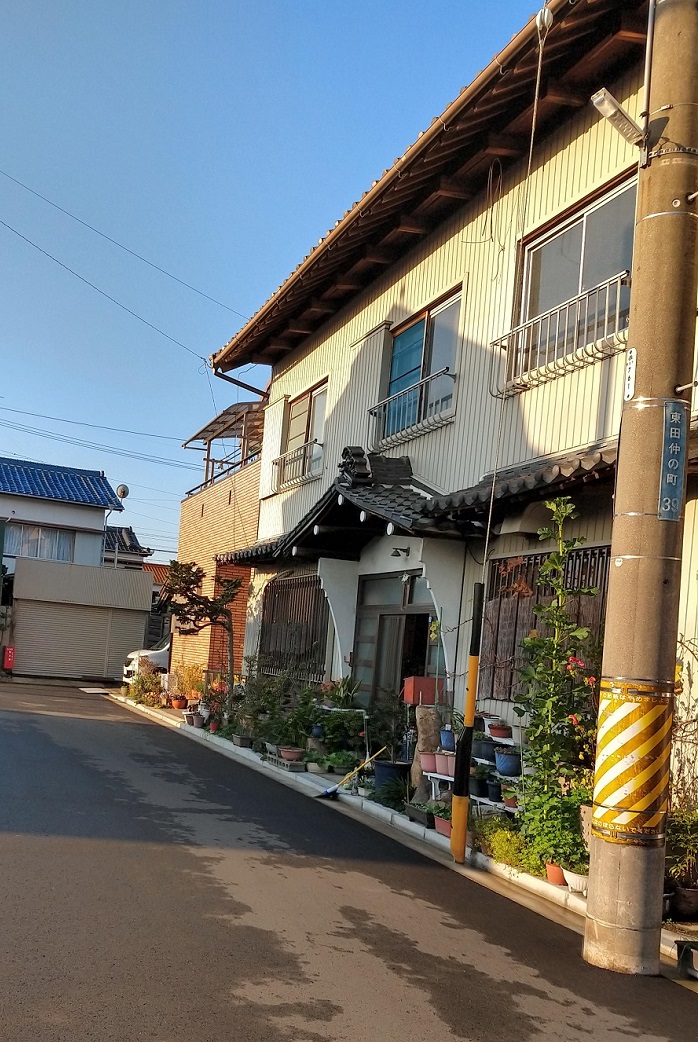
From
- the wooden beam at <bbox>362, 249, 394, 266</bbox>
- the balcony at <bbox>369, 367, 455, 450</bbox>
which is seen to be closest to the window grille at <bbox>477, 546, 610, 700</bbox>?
the balcony at <bbox>369, 367, 455, 450</bbox>

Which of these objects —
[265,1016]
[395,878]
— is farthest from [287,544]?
[265,1016]

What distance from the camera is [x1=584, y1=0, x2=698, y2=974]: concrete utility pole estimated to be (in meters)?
5.72

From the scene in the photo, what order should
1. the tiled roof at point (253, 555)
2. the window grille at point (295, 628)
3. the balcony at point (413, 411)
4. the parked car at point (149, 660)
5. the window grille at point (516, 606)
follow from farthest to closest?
1. the parked car at point (149, 660)
2. the tiled roof at point (253, 555)
3. the window grille at point (295, 628)
4. the balcony at point (413, 411)
5. the window grille at point (516, 606)

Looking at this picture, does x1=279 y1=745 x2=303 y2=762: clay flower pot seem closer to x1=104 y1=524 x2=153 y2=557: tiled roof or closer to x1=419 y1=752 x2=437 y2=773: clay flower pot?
x1=419 y1=752 x2=437 y2=773: clay flower pot

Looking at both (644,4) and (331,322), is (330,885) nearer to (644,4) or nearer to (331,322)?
(644,4)

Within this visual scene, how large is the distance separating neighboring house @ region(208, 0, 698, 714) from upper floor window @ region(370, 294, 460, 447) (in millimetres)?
43

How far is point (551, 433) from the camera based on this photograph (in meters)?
10.6

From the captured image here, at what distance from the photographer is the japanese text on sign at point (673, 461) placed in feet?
19.7

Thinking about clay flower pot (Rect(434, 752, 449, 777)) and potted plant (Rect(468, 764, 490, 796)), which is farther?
clay flower pot (Rect(434, 752, 449, 777))

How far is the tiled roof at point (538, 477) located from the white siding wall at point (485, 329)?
17 centimetres

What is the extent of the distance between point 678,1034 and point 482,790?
430 cm

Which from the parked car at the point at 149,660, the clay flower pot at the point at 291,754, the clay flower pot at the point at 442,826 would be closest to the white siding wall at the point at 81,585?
the parked car at the point at 149,660

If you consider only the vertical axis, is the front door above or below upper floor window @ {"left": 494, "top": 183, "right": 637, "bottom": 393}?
below

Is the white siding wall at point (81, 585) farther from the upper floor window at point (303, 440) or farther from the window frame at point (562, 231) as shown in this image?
the window frame at point (562, 231)
